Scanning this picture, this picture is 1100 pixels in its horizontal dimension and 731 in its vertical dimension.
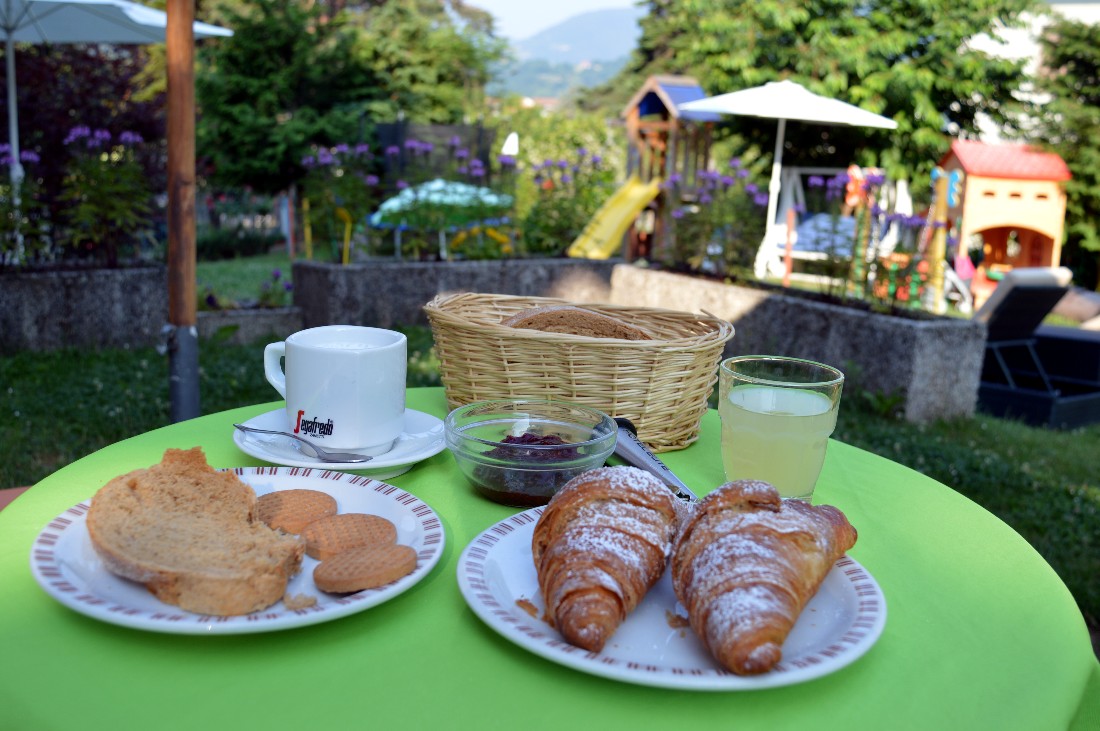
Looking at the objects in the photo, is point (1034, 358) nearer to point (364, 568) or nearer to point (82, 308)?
point (364, 568)

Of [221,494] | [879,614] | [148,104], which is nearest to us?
[879,614]

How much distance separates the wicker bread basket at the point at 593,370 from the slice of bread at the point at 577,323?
0.07 metres

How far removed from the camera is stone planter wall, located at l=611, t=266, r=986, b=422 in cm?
466

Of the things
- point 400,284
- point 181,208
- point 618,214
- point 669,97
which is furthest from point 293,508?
point 669,97

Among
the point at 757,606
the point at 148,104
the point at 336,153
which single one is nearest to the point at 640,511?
the point at 757,606

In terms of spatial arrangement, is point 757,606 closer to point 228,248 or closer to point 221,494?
point 221,494

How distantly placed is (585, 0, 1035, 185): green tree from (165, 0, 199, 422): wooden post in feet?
38.7

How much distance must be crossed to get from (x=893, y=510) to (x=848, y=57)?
1281 cm

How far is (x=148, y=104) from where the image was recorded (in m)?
9.91

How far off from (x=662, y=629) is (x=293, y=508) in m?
0.45

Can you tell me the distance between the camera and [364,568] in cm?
85

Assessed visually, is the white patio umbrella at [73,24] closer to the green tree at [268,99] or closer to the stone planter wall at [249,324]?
the stone planter wall at [249,324]

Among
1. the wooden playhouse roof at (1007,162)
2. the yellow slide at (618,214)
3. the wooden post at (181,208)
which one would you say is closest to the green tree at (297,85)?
the yellow slide at (618,214)

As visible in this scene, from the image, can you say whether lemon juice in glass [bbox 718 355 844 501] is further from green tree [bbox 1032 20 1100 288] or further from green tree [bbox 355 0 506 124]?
green tree [bbox 355 0 506 124]
